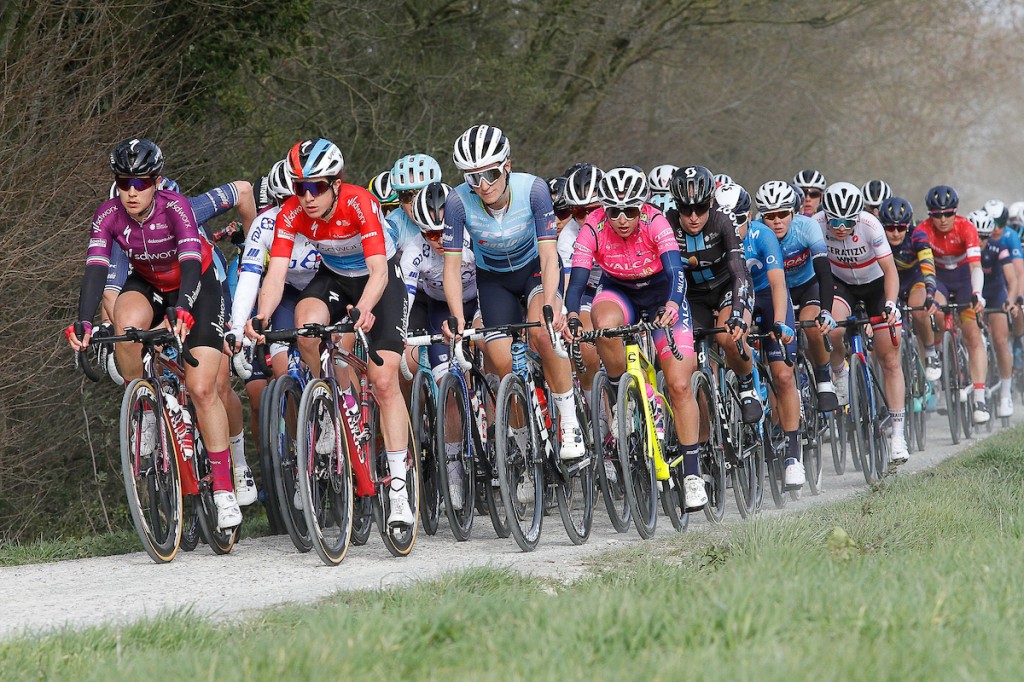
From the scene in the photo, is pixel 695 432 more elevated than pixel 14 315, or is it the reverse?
pixel 14 315

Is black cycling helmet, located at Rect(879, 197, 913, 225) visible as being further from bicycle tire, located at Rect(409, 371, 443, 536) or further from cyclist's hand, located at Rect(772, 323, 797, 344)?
bicycle tire, located at Rect(409, 371, 443, 536)

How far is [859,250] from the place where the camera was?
11648 millimetres

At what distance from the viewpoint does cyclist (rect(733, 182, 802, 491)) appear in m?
9.53

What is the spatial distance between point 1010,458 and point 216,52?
7.72m

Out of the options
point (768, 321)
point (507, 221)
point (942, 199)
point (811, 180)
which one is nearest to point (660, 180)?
point (768, 321)

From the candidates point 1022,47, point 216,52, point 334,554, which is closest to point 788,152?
point 1022,47

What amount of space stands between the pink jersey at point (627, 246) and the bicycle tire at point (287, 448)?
186 centimetres

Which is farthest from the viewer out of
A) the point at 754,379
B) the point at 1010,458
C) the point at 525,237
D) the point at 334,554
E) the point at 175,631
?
the point at 1010,458

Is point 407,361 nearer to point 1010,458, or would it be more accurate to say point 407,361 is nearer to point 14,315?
point 14,315

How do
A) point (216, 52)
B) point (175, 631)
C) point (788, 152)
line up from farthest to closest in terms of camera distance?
point (788, 152), point (216, 52), point (175, 631)

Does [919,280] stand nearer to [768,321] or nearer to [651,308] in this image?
[768,321]

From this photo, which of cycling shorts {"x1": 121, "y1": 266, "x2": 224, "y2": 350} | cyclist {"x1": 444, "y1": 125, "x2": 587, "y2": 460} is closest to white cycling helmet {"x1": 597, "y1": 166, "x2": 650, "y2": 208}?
cyclist {"x1": 444, "y1": 125, "x2": 587, "y2": 460}

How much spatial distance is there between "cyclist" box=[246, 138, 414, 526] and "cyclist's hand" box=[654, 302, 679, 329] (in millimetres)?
1425

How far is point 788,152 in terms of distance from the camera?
88.3 ft
